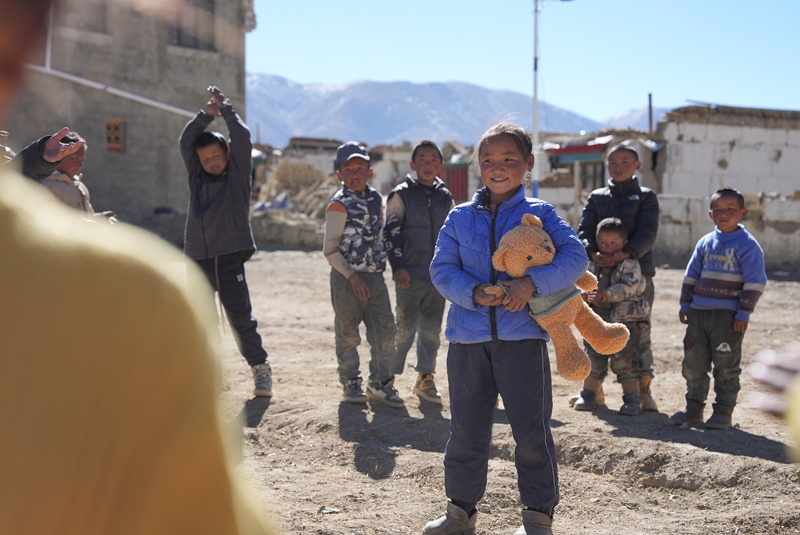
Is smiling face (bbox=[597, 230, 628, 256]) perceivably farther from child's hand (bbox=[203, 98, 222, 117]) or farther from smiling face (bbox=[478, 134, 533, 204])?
child's hand (bbox=[203, 98, 222, 117])

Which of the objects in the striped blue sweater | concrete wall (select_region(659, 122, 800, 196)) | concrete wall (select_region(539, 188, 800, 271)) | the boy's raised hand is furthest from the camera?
concrete wall (select_region(659, 122, 800, 196))

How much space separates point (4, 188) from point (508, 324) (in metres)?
2.28

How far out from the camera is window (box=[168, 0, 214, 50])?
69.1 feet

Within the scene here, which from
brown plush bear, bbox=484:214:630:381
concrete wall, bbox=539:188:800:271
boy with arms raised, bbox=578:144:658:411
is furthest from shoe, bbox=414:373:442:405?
concrete wall, bbox=539:188:800:271

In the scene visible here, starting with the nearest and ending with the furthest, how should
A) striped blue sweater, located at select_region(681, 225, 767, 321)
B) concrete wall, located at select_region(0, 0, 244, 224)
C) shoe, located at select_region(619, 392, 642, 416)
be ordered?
striped blue sweater, located at select_region(681, 225, 767, 321) < shoe, located at select_region(619, 392, 642, 416) < concrete wall, located at select_region(0, 0, 244, 224)

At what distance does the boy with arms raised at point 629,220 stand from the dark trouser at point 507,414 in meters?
2.19

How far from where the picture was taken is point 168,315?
739 millimetres

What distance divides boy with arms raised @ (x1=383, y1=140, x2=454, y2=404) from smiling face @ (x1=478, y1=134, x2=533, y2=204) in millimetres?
1997

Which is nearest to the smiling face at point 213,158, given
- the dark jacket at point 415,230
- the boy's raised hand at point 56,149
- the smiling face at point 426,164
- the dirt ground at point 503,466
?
the dark jacket at point 415,230

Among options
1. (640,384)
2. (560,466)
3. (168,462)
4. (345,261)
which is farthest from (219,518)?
(640,384)

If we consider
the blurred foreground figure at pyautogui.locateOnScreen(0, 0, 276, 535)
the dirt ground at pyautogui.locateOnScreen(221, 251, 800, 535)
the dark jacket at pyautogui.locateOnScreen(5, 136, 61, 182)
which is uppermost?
the dark jacket at pyautogui.locateOnScreen(5, 136, 61, 182)

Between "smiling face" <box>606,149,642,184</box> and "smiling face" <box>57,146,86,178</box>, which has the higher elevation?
"smiling face" <box>606,149,642,184</box>

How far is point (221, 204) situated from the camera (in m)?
4.72

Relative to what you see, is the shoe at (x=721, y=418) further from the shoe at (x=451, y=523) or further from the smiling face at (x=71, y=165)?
the smiling face at (x=71, y=165)
